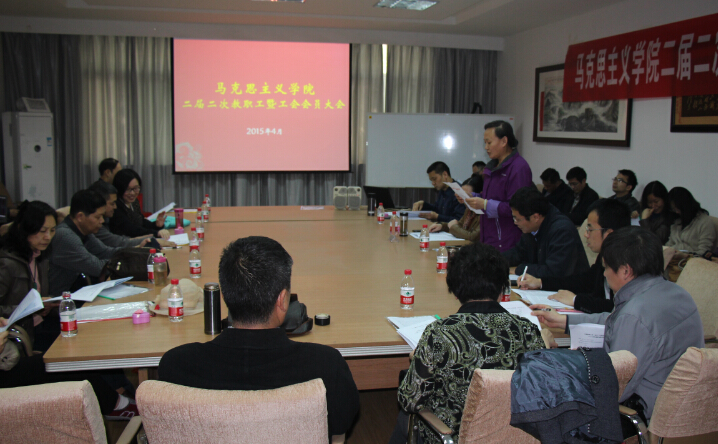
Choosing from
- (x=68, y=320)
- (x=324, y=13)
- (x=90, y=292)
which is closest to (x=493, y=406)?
(x=68, y=320)

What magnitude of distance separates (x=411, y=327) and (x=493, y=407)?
30.5 inches

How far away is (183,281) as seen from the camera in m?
2.36

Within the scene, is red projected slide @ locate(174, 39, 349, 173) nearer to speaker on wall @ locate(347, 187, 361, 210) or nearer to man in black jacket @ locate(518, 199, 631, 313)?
speaker on wall @ locate(347, 187, 361, 210)

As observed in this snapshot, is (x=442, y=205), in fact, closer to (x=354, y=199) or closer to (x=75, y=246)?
(x=354, y=199)

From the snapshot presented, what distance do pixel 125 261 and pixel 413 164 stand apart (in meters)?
5.00

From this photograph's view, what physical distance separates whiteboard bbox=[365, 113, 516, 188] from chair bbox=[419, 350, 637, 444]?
593 centimetres

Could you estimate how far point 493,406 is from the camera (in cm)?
131

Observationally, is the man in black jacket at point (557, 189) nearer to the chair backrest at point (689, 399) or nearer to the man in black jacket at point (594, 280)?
the man in black jacket at point (594, 280)

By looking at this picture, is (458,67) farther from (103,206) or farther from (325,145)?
(103,206)

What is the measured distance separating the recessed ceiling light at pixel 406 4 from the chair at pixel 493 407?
5.09m

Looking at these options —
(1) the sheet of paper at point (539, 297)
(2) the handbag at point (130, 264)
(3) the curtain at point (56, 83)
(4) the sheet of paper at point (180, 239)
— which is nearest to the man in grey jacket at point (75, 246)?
(2) the handbag at point (130, 264)

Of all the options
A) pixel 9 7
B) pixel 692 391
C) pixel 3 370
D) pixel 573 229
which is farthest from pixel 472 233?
pixel 9 7

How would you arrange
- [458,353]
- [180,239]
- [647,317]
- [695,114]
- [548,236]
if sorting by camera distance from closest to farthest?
[458,353], [647,317], [548,236], [180,239], [695,114]

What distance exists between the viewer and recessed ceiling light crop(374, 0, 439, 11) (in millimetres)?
5765
